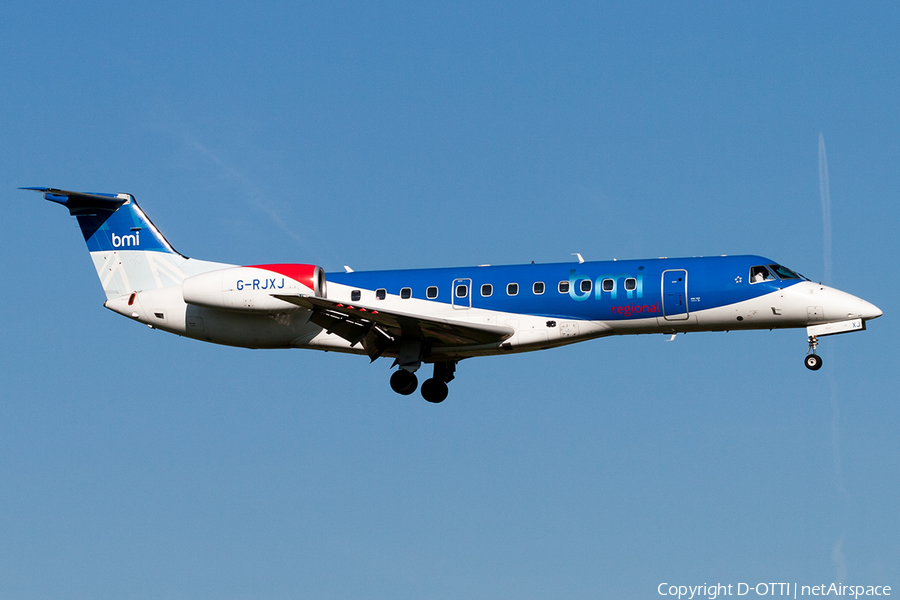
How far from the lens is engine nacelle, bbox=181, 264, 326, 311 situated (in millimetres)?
27702

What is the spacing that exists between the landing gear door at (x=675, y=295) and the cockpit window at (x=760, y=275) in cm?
158

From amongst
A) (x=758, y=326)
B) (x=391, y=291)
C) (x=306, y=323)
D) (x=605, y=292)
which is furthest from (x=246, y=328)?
(x=758, y=326)

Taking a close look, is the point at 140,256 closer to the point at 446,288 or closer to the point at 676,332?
the point at 446,288

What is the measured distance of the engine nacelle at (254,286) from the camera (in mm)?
27702

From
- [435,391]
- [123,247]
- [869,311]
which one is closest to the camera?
[869,311]

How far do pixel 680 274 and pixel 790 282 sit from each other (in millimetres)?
2600

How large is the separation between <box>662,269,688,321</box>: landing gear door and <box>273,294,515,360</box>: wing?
3.82m

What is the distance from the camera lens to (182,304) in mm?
31016

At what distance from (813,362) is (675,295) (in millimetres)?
3609

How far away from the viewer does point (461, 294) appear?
2916 cm

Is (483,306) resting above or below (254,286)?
below

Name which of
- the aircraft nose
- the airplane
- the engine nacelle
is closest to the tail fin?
the airplane

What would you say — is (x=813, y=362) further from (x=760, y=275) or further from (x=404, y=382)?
(x=404, y=382)

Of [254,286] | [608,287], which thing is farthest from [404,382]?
[608,287]
